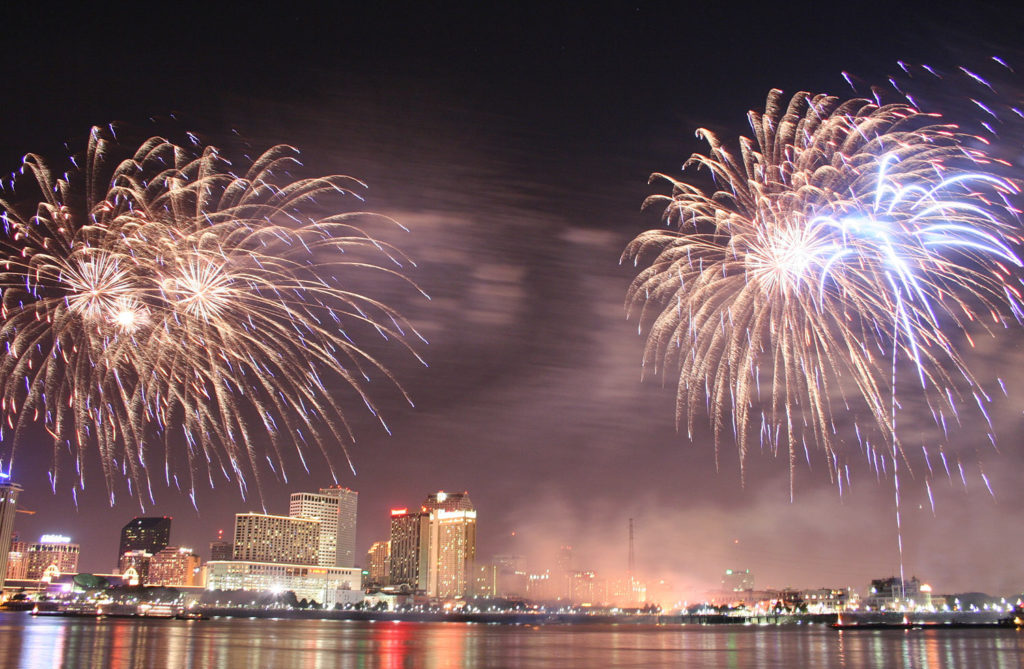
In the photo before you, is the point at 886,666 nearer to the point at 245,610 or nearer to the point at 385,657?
the point at 385,657

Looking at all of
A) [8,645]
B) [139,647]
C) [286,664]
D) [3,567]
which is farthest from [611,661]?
[3,567]

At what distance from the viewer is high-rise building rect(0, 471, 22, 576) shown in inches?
6934

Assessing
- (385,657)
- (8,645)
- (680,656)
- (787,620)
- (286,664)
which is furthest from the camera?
(787,620)

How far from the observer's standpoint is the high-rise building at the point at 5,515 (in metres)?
176

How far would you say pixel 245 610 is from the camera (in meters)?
191

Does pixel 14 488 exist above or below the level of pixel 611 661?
above

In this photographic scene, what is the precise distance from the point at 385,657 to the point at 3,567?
6706 inches

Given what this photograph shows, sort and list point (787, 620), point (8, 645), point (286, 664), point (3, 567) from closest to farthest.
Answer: point (286, 664)
point (8, 645)
point (3, 567)
point (787, 620)

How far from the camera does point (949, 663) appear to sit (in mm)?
42406

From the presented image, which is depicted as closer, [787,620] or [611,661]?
[611,661]

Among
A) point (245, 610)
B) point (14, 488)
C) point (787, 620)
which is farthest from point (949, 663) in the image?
point (14, 488)

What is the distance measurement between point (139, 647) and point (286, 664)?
14.7m

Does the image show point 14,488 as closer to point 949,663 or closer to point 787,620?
point 787,620

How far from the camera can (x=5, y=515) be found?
179 meters
